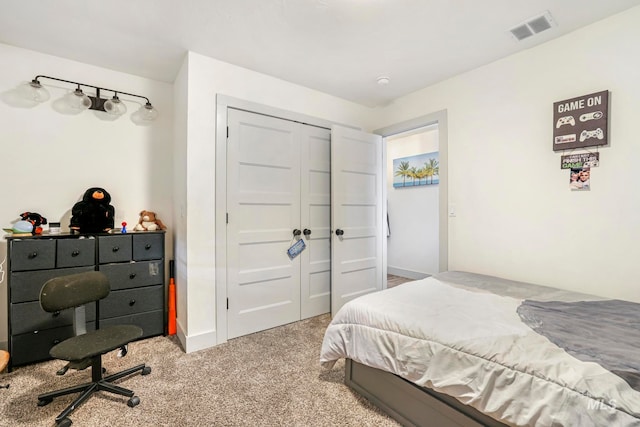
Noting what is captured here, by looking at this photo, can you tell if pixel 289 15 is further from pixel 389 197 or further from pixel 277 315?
pixel 389 197

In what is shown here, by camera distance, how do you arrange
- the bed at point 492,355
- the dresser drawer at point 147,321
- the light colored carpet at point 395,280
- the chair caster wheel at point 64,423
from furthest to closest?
the light colored carpet at point 395,280, the dresser drawer at point 147,321, the chair caster wheel at point 64,423, the bed at point 492,355

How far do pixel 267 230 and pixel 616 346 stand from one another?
243 cm

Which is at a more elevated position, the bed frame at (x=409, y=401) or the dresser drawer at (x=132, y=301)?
the dresser drawer at (x=132, y=301)

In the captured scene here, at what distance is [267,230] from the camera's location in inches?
111

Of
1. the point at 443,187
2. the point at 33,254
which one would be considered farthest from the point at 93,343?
the point at 443,187

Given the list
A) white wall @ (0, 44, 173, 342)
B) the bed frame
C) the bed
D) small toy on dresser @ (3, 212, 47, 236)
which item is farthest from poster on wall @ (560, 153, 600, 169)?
small toy on dresser @ (3, 212, 47, 236)

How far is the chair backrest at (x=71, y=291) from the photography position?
172cm

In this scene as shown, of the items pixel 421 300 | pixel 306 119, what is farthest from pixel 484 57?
pixel 421 300

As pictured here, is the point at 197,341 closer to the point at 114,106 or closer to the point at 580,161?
the point at 114,106

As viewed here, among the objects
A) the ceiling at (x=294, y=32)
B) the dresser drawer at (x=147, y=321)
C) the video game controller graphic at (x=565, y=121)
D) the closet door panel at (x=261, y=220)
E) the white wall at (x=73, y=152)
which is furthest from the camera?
the closet door panel at (x=261, y=220)

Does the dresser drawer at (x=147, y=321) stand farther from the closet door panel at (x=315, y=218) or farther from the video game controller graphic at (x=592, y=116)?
the video game controller graphic at (x=592, y=116)

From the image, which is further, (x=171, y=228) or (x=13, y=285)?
(x=171, y=228)

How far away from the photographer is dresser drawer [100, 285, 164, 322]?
240 centimetres

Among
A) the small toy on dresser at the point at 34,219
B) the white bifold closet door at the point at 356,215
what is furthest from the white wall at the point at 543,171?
the small toy on dresser at the point at 34,219
